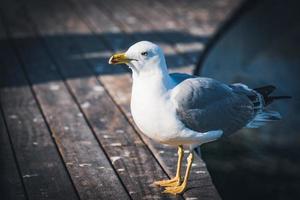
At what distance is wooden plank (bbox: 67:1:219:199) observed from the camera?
3574mm

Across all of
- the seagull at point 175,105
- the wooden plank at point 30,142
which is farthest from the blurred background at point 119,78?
the seagull at point 175,105

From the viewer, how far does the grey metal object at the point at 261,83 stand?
14.9 ft

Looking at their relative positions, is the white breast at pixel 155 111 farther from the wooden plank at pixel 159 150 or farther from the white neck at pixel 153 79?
the wooden plank at pixel 159 150

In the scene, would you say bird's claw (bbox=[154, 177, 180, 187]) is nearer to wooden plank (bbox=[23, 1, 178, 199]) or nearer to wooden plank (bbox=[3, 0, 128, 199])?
wooden plank (bbox=[23, 1, 178, 199])

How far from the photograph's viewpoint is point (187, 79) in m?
3.47

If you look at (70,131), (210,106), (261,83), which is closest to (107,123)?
(70,131)

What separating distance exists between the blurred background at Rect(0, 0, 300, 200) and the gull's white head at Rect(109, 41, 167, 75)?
70 cm

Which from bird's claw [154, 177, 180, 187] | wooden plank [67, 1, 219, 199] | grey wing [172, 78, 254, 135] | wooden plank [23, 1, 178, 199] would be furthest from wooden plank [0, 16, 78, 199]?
grey wing [172, 78, 254, 135]

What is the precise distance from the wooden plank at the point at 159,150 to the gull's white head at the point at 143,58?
2.42 feet

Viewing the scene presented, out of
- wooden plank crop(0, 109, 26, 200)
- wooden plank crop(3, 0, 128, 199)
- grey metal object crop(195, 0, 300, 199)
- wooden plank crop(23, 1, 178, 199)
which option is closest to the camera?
wooden plank crop(0, 109, 26, 200)

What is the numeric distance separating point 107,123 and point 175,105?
121 centimetres

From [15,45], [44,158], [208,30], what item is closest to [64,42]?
[15,45]

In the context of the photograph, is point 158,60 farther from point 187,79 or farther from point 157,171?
point 157,171

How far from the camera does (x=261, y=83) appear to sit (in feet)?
19.4
